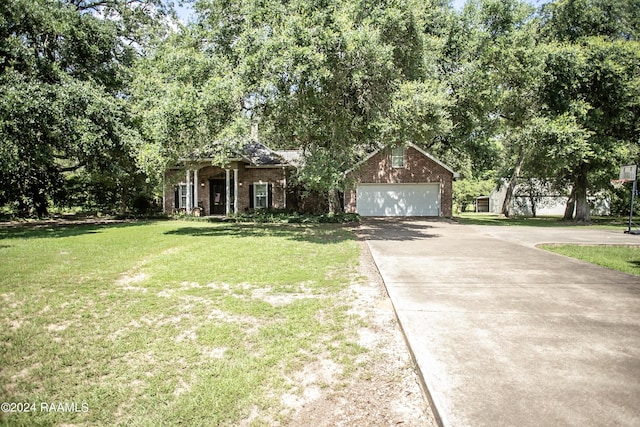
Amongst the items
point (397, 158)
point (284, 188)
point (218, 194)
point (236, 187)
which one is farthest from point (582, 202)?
point (218, 194)

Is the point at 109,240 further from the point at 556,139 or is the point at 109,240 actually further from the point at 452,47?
the point at 452,47

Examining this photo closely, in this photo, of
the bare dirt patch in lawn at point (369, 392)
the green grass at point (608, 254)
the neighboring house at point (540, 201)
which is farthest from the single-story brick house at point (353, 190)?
the bare dirt patch in lawn at point (369, 392)

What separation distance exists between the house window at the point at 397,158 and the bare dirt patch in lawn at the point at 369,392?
19678 millimetres

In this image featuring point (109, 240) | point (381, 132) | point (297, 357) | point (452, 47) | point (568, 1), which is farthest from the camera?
point (452, 47)

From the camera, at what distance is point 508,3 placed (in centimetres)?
2039

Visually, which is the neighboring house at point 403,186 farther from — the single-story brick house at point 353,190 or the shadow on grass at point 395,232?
the shadow on grass at point 395,232

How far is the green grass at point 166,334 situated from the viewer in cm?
282

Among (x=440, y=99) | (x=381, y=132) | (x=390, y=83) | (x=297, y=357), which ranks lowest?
(x=297, y=357)

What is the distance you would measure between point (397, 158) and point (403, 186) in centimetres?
189

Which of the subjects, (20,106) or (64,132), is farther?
(64,132)

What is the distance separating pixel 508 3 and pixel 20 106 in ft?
81.7

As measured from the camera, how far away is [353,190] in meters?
22.2

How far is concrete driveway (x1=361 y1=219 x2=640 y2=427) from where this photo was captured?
246cm

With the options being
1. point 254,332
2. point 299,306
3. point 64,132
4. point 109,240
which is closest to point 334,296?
point 299,306
